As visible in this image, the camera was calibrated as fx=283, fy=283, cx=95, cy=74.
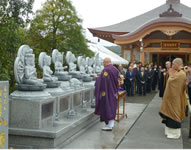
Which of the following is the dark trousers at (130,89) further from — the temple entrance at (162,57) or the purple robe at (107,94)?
the purple robe at (107,94)

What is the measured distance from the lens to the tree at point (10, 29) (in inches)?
255

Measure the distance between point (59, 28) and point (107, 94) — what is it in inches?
307

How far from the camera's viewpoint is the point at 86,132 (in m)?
6.10

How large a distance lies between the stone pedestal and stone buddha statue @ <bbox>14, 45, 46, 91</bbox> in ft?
0.43

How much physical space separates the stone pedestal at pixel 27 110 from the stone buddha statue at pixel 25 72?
0.13 meters

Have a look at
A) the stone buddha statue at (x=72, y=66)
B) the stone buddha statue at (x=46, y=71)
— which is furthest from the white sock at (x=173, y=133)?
the stone buddha statue at (x=72, y=66)

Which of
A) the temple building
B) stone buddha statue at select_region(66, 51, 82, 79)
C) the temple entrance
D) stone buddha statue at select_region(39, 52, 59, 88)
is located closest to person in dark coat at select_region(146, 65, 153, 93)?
the temple building

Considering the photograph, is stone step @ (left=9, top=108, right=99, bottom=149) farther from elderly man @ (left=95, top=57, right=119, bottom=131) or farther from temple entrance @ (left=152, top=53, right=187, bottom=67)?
temple entrance @ (left=152, top=53, right=187, bottom=67)

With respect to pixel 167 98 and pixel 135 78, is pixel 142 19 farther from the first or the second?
pixel 167 98

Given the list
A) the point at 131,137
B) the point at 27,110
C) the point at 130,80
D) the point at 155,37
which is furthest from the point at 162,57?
the point at 27,110

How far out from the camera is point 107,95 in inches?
242

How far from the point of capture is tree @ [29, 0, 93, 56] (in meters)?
13.2

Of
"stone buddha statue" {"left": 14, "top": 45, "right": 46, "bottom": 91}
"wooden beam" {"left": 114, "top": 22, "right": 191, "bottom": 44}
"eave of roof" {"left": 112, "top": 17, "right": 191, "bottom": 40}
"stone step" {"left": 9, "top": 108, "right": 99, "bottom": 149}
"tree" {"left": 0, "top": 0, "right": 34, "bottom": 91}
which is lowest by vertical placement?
"stone step" {"left": 9, "top": 108, "right": 99, "bottom": 149}

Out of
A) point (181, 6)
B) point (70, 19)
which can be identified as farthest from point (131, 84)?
point (181, 6)
